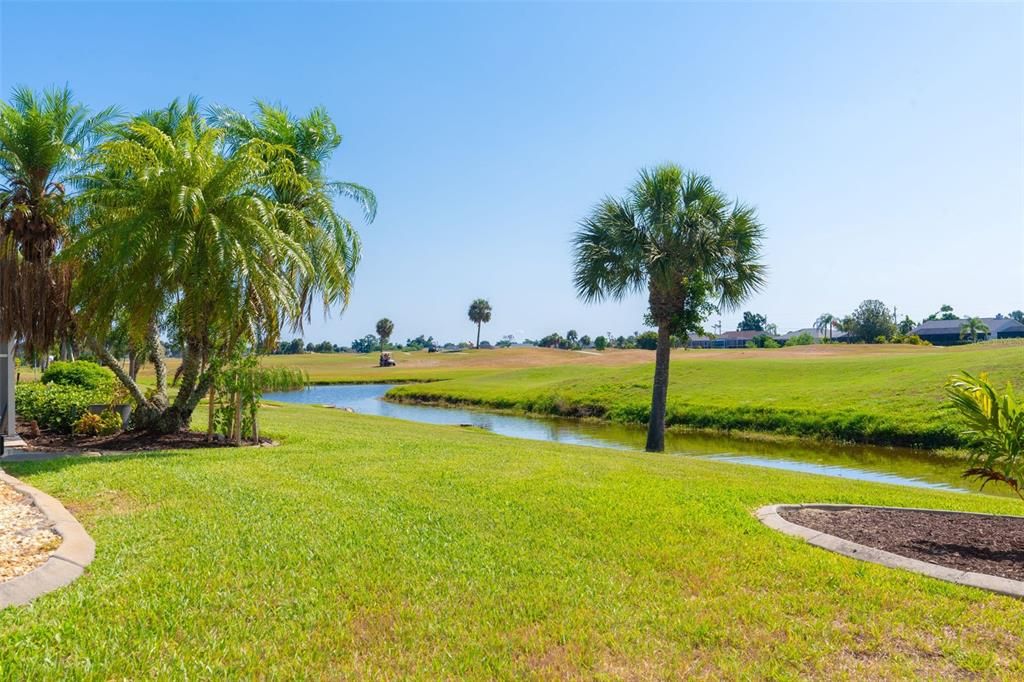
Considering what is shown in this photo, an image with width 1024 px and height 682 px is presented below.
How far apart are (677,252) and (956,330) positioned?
99678mm

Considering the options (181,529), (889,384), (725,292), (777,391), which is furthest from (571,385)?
(181,529)

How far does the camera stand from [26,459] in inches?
426

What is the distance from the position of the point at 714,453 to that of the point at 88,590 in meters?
20.2

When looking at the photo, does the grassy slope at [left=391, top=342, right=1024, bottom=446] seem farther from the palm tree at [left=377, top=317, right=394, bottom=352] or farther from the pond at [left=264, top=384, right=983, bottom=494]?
the palm tree at [left=377, top=317, right=394, bottom=352]

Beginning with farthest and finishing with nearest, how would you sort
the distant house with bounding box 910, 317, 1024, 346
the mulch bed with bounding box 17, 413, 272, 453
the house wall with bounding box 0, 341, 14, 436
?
the distant house with bounding box 910, 317, 1024, 346 → the house wall with bounding box 0, 341, 14, 436 → the mulch bed with bounding box 17, 413, 272, 453

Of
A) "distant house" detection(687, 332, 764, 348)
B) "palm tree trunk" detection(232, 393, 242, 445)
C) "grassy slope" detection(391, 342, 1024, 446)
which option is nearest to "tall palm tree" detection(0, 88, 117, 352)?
"palm tree trunk" detection(232, 393, 242, 445)

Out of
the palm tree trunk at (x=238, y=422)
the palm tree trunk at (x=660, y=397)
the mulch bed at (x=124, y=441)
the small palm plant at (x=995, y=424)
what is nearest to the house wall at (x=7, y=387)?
the mulch bed at (x=124, y=441)

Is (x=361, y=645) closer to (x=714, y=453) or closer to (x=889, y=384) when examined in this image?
(x=714, y=453)

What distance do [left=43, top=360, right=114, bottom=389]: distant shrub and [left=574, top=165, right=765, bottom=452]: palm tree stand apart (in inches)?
603

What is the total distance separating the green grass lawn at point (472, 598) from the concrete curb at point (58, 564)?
0.47 ft

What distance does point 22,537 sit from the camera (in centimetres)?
597

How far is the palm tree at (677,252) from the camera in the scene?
69.4 ft

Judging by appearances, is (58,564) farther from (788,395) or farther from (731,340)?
(731,340)

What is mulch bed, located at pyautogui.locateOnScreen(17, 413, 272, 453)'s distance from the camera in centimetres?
1269
